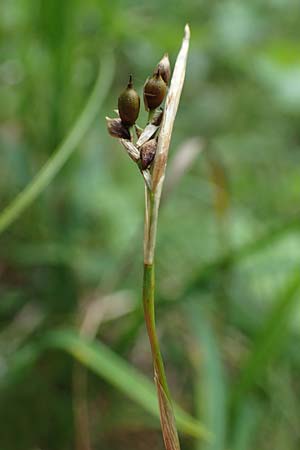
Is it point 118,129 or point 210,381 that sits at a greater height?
point 118,129

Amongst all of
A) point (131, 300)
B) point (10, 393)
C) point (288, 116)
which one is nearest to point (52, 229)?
point (131, 300)

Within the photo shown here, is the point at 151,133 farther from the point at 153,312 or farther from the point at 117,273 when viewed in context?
the point at 117,273

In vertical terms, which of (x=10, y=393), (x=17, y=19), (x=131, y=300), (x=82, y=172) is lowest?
(x=10, y=393)

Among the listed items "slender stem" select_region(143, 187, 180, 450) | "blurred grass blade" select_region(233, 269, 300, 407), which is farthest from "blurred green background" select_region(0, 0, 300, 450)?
"slender stem" select_region(143, 187, 180, 450)

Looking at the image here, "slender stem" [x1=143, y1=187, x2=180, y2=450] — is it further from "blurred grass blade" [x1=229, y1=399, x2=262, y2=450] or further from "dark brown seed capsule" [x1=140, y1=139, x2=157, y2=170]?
"blurred grass blade" [x1=229, y1=399, x2=262, y2=450]

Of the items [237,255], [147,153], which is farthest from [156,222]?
[237,255]

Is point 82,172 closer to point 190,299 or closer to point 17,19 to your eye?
point 17,19
